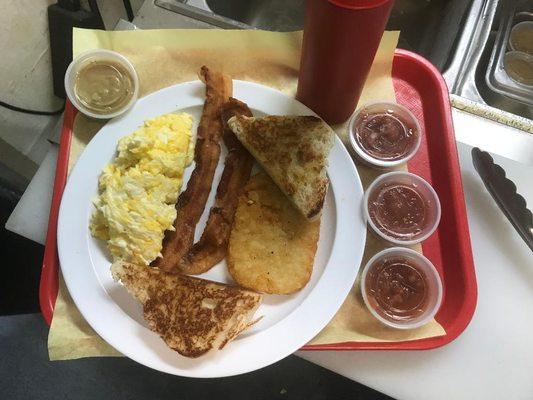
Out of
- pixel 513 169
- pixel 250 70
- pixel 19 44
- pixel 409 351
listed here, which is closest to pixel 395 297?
pixel 409 351

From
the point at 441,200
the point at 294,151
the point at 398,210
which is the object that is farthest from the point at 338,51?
the point at 441,200

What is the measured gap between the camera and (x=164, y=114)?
1530mm

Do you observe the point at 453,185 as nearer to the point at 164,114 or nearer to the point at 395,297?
the point at 395,297

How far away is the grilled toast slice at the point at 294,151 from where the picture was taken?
141cm

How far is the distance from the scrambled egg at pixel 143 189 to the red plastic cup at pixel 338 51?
0.43 meters

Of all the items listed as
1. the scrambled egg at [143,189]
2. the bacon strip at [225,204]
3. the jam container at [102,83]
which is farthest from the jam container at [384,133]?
the jam container at [102,83]

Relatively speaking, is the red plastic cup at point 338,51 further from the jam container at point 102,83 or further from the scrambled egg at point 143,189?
the jam container at point 102,83

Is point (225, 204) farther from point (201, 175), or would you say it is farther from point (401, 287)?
point (401, 287)

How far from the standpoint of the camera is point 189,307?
1.36m

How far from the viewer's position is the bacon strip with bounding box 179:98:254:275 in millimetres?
1420

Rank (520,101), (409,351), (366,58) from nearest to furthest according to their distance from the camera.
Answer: (366,58)
(409,351)
(520,101)

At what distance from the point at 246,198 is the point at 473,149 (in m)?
0.77

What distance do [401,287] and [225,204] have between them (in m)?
0.57

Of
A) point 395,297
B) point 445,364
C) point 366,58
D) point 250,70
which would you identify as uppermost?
point 366,58
